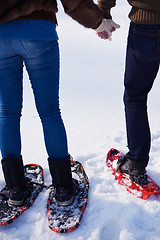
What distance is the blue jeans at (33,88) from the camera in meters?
1.35

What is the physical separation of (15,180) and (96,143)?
3.18 feet

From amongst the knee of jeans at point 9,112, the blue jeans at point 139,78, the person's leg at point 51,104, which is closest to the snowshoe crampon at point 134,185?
the blue jeans at point 139,78

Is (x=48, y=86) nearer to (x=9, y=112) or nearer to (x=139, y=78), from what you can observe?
(x=9, y=112)

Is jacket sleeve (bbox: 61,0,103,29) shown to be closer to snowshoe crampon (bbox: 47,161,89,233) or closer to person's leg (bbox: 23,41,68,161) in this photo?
person's leg (bbox: 23,41,68,161)

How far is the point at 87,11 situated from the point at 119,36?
15.9ft

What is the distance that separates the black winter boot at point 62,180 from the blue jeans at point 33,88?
0.04m

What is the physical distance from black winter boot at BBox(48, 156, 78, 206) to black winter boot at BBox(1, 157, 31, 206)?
0.21 m

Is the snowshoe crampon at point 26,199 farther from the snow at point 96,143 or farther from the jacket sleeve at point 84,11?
the jacket sleeve at point 84,11

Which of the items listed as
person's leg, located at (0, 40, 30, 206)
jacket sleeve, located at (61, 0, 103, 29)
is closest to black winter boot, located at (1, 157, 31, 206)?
person's leg, located at (0, 40, 30, 206)

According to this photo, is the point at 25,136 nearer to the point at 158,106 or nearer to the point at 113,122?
the point at 113,122

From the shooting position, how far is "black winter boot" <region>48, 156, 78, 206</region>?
161cm

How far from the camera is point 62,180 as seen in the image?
1.65m

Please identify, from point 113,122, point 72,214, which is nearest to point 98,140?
point 113,122

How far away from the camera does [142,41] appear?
153 cm
